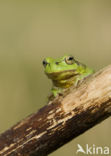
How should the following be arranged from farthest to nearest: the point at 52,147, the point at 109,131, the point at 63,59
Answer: the point at 109,131
the point at 63,59
the point at 52,147

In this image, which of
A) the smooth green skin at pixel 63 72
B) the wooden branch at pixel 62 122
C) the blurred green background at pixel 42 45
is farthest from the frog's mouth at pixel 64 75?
the blurred green background at pixel 42 45

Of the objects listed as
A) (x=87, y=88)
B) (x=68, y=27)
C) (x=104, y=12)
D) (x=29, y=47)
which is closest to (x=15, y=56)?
(x=29, y=47)

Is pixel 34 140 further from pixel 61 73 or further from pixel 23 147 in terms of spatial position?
pixel 61 73

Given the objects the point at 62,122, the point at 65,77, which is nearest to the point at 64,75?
the point at 65,77

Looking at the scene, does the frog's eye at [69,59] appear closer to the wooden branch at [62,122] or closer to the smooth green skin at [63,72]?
the smooth green skin at [63,72]

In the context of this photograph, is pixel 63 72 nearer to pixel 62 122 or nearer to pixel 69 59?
pixel 69 59

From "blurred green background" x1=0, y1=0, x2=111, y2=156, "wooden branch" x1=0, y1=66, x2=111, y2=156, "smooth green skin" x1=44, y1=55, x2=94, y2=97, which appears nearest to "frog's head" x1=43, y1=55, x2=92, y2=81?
"smooth green skin" x1=44, y1=55, x2=94, y2=97

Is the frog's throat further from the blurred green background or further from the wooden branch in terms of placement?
the blurred green background
